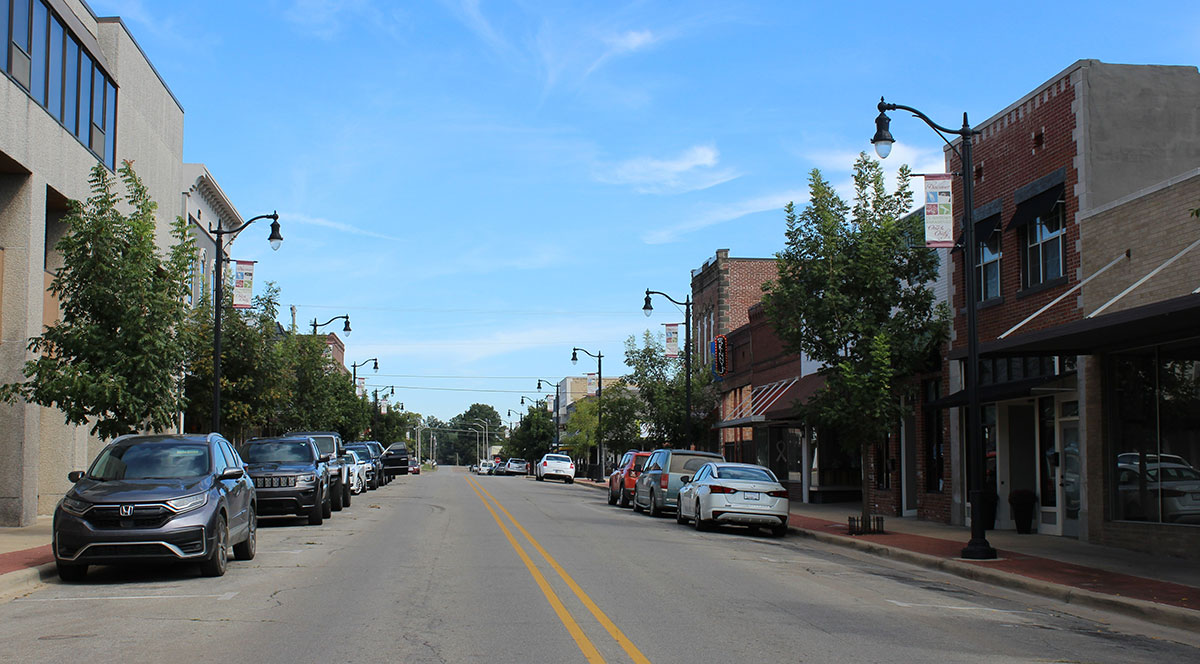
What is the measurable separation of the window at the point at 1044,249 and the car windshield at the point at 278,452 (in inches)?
600

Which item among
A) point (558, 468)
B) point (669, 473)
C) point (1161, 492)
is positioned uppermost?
point (1161, 492)

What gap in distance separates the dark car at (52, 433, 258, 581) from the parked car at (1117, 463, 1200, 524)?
545 inches

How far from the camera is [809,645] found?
29.3 ft

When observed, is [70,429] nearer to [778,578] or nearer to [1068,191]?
[778,578]

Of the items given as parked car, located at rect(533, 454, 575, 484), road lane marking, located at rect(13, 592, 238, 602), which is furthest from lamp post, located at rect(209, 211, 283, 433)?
parked car, located at rect(533, 454, 575, 484)

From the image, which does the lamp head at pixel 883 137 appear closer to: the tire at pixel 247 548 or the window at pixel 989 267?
the window at pixel 989 267

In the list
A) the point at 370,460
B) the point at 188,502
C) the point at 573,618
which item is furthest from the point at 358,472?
the point at 573,618

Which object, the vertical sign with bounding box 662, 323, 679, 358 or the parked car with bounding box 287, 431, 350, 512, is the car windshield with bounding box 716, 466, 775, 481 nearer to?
the parked car with bounding box 287, 431, 350, 512

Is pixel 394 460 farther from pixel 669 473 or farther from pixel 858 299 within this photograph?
pixel 858 299

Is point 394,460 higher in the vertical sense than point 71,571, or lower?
lower

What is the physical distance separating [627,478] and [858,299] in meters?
12.5

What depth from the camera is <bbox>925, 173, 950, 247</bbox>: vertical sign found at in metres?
18.5

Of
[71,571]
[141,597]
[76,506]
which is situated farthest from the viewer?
[71,571]

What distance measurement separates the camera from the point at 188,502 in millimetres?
12656
